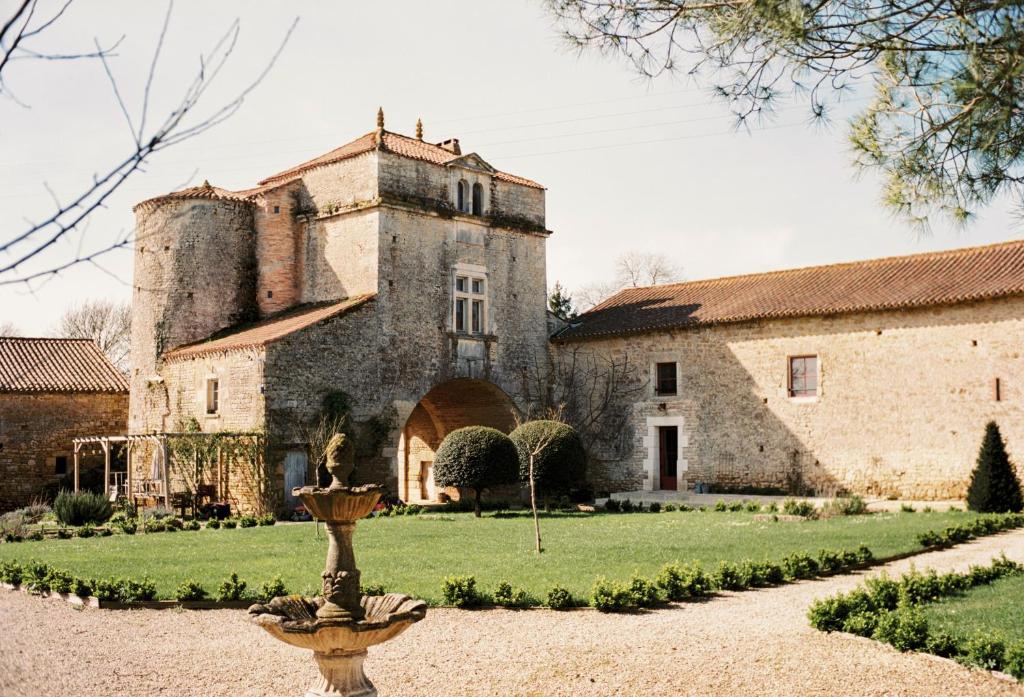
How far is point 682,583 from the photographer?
10.4 m

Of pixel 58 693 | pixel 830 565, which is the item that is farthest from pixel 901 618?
pixel 58 693

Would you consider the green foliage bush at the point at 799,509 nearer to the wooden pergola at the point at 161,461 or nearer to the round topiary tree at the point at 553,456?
the round topiary tree at the point at 553,456

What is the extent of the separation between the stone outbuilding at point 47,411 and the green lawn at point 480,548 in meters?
10.8

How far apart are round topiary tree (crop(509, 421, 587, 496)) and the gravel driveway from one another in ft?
37.9

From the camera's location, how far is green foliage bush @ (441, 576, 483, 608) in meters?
9.90

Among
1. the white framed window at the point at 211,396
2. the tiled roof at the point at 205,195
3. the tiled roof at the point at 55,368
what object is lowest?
→ the white framed window at the point at 211,396

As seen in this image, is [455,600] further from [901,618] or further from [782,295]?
[782,295]

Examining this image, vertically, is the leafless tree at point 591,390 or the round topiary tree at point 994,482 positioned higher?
the leafless tree at point 591,390

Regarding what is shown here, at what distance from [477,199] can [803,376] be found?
32.3 feet

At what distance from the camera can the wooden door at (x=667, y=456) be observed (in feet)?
85.0

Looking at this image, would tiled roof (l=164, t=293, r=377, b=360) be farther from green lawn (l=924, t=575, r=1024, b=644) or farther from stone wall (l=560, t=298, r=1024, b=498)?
green lawn (l=924, t=575, r=1024, b=644)

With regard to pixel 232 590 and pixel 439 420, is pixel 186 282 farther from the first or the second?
pixel 232 590

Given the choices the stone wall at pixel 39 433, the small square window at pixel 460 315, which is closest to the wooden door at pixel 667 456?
the small square window at pixel 460 315

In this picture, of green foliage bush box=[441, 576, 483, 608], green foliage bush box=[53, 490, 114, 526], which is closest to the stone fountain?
green foliage bush box=[441, 576, 483, 608]
